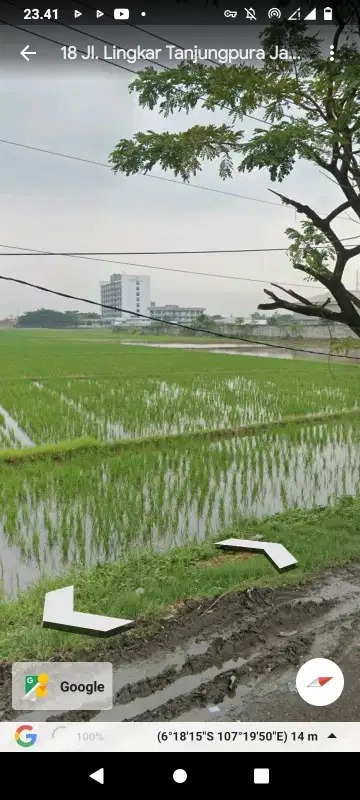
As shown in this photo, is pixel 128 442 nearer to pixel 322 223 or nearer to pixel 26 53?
pixel 322 223

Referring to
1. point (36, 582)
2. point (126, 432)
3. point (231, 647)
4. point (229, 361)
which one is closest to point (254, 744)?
point (231, 647)

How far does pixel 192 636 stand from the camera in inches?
73.8

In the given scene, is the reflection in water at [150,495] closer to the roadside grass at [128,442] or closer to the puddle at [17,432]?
the roadside grass at [128,442]

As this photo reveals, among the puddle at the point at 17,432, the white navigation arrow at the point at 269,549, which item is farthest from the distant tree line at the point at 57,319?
the white navigation arrow at the point at 269,549

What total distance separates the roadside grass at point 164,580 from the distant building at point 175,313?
52.6 inches

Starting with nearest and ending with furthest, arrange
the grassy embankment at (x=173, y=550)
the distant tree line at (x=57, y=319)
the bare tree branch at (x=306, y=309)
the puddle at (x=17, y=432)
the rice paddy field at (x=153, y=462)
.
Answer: the grassy embankment at (x=173, y=550)
the bare tree branch at (x=306, y=309)
the rice paddy field at (x=153, y=462)
the distant tree line at (x=57, y=319)
the puddle at (x=17, y=432)

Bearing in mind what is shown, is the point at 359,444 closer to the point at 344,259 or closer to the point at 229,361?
the point at 344,259

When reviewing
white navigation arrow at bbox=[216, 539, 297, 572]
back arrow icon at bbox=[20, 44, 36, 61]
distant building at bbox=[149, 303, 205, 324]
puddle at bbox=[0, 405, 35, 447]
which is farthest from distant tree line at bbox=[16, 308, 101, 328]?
back arrow icon at bbox=[20, 44, 36, 61]

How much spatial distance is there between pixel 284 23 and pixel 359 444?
4998mm

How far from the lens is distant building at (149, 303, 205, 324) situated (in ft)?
10.0

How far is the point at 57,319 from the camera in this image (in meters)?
5.18

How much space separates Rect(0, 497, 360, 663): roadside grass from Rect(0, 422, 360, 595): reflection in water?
28 centimetres

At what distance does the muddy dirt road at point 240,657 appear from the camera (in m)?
1.42
